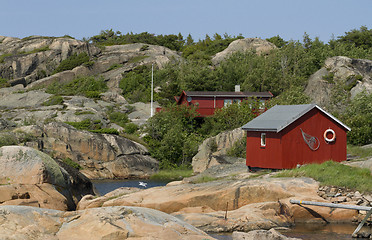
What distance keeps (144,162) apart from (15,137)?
12029 millimetres

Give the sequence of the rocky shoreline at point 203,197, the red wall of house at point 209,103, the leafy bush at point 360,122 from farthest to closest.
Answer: the red wall of house at point 209,103 < the leafy bush at point 360,122 < the rocky shoreline at point 203,197

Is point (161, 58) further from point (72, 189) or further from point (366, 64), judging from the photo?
point (72, 189)

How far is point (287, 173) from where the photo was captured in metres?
27.1

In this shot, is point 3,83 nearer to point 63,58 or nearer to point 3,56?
point 3,56

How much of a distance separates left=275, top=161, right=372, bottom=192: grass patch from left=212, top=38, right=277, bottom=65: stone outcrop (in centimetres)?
5978

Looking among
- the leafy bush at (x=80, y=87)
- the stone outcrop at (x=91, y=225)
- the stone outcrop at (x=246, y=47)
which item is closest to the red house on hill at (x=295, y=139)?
the stone outcrop at (x=91, y=225)

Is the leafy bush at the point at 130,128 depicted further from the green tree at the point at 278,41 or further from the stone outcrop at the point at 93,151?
the green tree at the point at 278,41

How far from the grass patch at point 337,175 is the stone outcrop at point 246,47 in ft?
196

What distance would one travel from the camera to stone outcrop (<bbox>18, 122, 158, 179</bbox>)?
48.2 m

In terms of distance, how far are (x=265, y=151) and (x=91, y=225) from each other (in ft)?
63.0

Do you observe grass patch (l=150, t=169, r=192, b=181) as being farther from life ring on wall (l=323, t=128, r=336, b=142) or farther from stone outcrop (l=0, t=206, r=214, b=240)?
stone outcrop (l=0, t=206, r=214, b=240)

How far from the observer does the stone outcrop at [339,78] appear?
6072cm

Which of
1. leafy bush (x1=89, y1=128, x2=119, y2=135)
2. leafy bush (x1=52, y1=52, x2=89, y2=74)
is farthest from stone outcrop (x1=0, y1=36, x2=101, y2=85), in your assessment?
leafy bush (x1=89, y1=128, x2=119, y2=135)

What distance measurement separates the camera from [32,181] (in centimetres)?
2378
